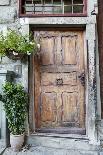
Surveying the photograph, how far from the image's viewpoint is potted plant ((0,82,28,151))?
4.96m

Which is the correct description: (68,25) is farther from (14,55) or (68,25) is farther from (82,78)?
(14,55)

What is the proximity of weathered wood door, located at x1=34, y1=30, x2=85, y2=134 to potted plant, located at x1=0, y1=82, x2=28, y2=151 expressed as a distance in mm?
480

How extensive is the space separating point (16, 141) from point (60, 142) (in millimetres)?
777

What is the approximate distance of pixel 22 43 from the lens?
4.94 metres

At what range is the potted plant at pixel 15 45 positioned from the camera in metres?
4.91

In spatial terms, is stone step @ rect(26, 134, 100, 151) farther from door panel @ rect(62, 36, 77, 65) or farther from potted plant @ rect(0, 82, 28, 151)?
door panel @ rect(62, 36, 77, 65)

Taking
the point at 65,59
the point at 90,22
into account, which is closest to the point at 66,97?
the point at 65,59

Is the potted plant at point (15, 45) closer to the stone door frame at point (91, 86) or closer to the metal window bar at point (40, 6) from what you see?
the metal window bar at point (40, 6)

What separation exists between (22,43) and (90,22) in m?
1.25

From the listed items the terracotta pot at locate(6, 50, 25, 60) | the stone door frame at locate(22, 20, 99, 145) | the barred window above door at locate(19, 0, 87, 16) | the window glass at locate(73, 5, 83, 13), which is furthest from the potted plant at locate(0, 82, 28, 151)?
the window glass at locate(73, 5, 83, 13)

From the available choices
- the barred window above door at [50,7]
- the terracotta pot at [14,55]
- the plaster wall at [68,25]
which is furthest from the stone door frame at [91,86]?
the terracotta pot at [14,55]

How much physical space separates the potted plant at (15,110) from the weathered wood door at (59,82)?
0.48 metres

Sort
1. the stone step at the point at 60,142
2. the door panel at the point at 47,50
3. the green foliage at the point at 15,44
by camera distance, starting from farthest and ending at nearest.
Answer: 1. the door panel at the point at 47,50
2. the stone step at the point at 60,142
3. the green foliage at the point at 15,44

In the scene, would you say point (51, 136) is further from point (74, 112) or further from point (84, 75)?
point (84, 75)
